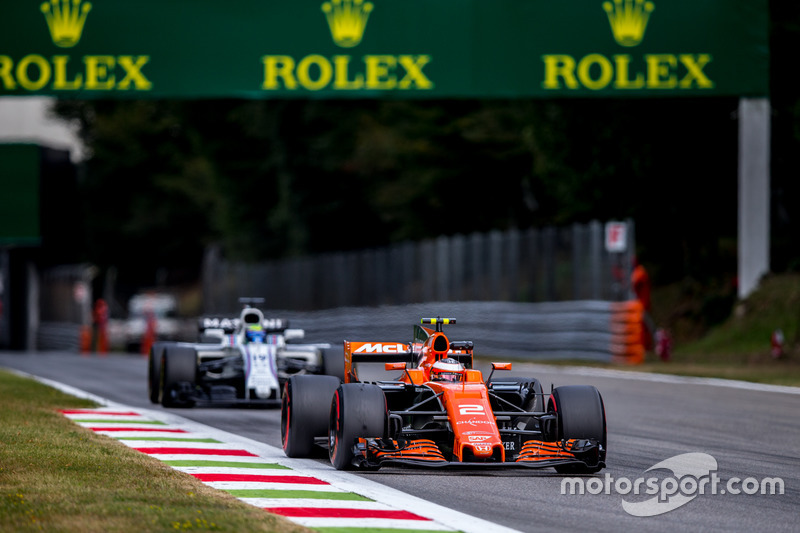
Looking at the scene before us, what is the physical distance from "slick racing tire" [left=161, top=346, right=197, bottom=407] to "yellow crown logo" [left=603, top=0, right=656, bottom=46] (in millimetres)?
12201

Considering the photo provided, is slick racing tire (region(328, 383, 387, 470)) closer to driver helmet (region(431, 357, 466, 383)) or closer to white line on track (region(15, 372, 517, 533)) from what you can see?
white line on track (region(15, 372, 517, 533))

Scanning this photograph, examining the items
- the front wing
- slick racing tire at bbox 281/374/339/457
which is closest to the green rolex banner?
slick racing tire at bbox 281/374/339/457

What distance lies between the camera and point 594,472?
10430 millimetres

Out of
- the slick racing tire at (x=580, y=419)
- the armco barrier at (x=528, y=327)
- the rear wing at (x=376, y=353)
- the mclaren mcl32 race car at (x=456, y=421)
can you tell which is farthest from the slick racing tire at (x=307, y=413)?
the armco barrier at (x=528, y=327)

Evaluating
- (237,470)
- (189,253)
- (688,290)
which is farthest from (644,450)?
(189,253)

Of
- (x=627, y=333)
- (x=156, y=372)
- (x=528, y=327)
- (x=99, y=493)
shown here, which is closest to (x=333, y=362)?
(x=156, y=372)

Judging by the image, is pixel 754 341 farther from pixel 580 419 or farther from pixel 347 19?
pixel 580 419

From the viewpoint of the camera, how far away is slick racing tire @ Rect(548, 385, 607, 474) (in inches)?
409

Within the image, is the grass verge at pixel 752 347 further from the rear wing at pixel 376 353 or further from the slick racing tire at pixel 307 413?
the slick racing tire at pixel 307 413

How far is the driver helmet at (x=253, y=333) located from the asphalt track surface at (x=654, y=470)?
2.67 ft

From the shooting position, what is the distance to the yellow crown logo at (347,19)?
1012 inches

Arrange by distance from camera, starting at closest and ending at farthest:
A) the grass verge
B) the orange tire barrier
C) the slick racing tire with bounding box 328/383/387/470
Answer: the slick racing tire with bounding box 328/383/387/470
the grass verge
the orange tire barrier

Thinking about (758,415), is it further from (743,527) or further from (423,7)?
(423,7)

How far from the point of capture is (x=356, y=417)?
33.4 feet
